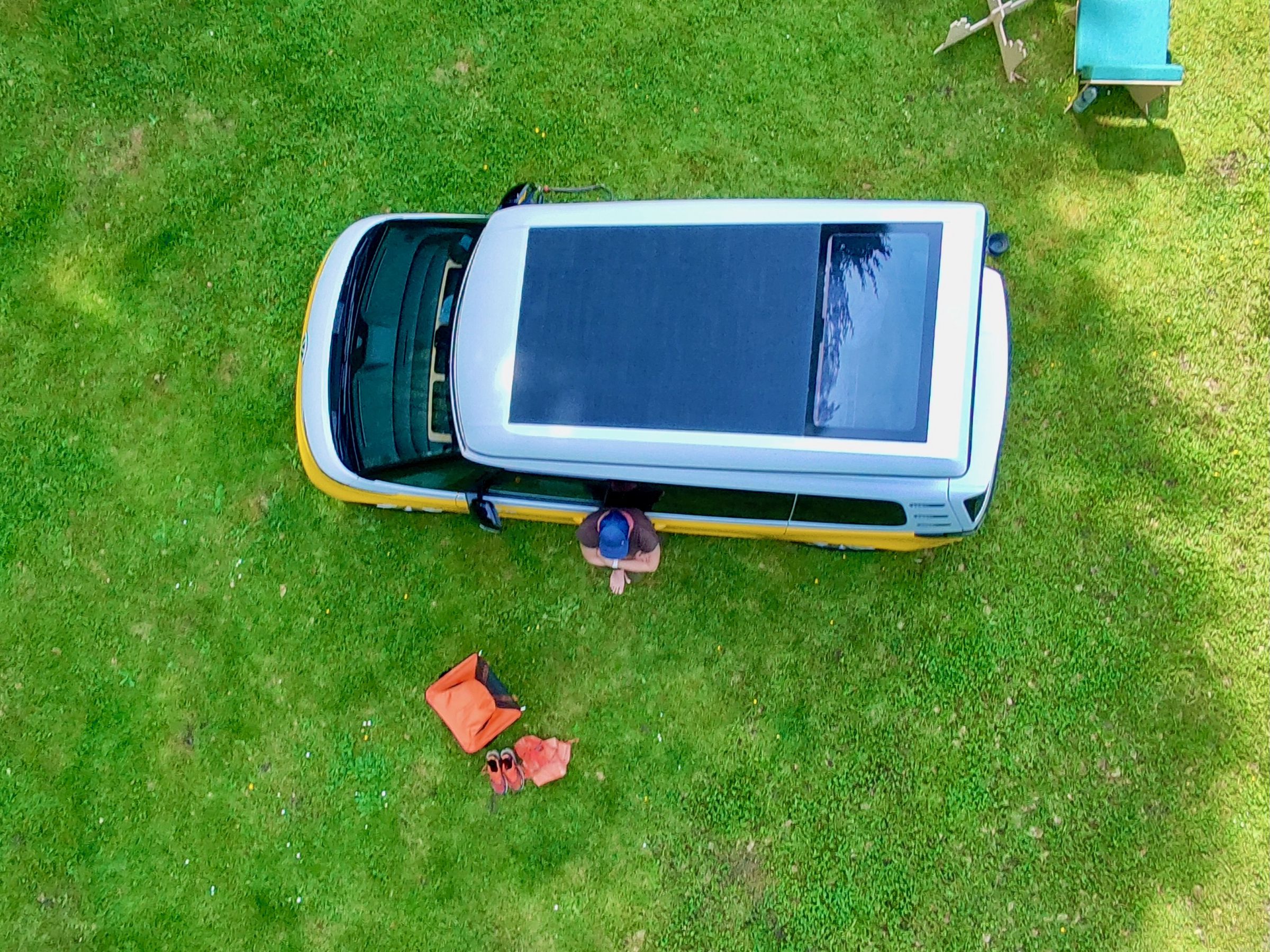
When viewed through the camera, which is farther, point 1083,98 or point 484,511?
point 1083,98

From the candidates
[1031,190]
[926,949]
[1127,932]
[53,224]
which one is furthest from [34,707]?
[1031,190]

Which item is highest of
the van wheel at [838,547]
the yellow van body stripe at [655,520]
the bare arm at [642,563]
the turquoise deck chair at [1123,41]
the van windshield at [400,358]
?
the turquoise deck chair at [1123,41]

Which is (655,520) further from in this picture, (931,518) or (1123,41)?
(1123,41)

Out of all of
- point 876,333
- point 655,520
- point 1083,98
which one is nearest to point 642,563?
point 655,520

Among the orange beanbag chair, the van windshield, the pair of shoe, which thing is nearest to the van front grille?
the van windshield

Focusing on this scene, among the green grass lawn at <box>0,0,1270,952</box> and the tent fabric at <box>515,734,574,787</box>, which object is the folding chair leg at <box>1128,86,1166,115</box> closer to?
the green grass lawn at <box>0,0,1270,952</box>

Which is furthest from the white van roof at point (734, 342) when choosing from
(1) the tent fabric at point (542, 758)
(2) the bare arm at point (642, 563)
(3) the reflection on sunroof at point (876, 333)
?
(1) the tent fabric at point (542, 758)

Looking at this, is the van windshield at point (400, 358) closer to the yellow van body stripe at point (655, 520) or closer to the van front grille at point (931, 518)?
the yellow van body stripe at point (655, 520)
